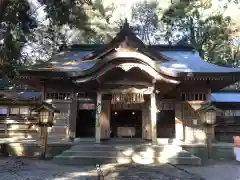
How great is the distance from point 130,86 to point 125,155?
3205mm

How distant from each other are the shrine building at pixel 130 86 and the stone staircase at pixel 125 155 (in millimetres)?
688

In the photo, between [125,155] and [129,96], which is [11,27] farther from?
[125,155]

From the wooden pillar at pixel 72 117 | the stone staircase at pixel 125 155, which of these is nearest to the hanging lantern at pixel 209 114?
the stone staircase at pixel 125 155

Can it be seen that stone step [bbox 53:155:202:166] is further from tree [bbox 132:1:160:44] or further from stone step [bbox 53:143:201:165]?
tree [bbox 132:1:160:44]

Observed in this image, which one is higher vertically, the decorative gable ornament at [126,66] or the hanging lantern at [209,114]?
the decorative gable ornament at [126,66]

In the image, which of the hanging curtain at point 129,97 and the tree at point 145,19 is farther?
the tree at point 145,19

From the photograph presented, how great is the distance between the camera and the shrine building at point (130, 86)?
34.0ft

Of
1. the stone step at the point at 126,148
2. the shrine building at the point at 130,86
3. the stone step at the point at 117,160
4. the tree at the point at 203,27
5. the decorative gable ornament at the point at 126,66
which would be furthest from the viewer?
the tree at the point at 203,27

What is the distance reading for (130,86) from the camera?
36.6 feet

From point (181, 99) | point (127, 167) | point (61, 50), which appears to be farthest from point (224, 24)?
point (127, 167)

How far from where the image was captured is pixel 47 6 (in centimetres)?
1346

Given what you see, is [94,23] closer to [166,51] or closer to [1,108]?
[166,51]

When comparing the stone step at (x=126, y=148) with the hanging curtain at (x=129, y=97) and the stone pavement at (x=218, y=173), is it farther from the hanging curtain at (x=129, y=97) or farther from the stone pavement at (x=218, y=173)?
the hanging curtain at (x=129, y=97)

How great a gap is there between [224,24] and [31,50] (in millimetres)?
19258
